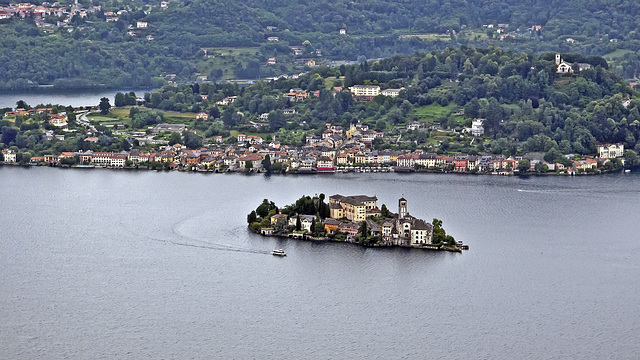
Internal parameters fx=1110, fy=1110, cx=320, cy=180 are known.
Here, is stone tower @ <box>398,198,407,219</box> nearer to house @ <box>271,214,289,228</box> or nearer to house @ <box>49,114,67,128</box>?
house @ <box>271,214,289,228</box>

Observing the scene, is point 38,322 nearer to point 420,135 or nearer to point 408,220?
point 408,220

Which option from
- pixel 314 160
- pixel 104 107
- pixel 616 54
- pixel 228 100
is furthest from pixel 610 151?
pixel 104 107

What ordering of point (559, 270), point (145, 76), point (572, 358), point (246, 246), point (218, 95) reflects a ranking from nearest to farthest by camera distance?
1. point (572, 358)
2. point (559, 270)
3. point (246, 246)
4. point (218, 95)
5. point (145, 76)

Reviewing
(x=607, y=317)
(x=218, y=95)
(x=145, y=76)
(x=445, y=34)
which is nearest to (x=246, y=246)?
(x=607, y=317)

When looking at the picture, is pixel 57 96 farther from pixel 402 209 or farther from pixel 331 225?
pixel 402 209

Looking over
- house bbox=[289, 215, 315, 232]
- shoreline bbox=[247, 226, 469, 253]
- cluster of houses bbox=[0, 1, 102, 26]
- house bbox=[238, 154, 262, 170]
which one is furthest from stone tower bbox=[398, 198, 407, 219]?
cluster of houses bbox=[0, 1, 102, 26]

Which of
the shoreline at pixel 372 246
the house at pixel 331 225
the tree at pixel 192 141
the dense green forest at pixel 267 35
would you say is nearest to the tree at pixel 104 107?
the tree at pixel 192 141
